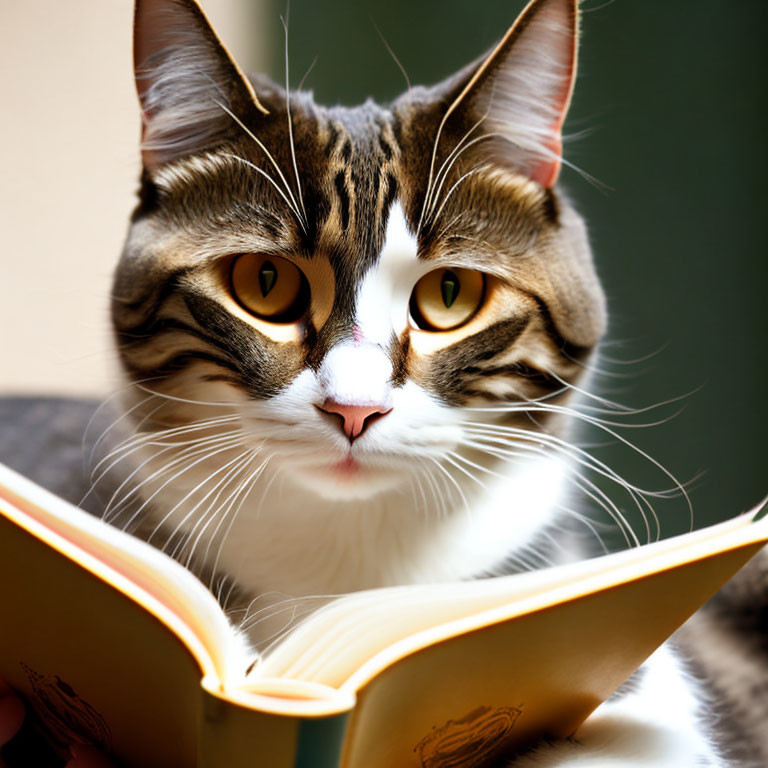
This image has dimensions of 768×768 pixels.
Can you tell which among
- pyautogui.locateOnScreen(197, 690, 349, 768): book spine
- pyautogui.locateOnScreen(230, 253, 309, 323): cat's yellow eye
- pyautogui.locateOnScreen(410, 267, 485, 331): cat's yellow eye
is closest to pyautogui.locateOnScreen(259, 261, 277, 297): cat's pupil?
pyautogui.locateOnScreen(230, 253, 309, 323): cat's yellow eye

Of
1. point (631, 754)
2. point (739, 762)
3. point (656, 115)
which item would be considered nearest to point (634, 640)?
point (631, 754)

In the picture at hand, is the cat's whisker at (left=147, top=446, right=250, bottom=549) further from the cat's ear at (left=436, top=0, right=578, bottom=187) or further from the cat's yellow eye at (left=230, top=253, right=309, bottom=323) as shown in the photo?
the cat's ear at (left=436, top=0, right=578, bottom=187)

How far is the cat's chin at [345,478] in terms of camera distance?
63 centimetres

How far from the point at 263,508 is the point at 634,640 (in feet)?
1.14

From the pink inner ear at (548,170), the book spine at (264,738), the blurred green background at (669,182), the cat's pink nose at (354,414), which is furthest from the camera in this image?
the blurred green background at (669,182)

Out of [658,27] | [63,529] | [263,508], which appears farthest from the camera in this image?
[658,27]

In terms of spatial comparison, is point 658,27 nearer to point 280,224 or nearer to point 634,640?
point 280,224

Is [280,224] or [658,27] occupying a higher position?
[658,27]

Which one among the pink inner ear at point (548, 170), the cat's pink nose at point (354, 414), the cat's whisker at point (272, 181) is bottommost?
the cat's pink nose at point (354, 414)

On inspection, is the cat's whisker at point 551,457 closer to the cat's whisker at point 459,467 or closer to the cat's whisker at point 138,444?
the cat's whisker at point 459,467

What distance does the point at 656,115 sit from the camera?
41.3 inches

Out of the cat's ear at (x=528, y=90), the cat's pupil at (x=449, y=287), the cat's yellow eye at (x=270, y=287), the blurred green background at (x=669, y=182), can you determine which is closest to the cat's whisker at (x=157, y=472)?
the cat's yellow eye at (x=270, y=287)

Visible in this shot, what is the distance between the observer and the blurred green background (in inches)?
37.5

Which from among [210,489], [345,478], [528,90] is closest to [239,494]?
[210,489]
